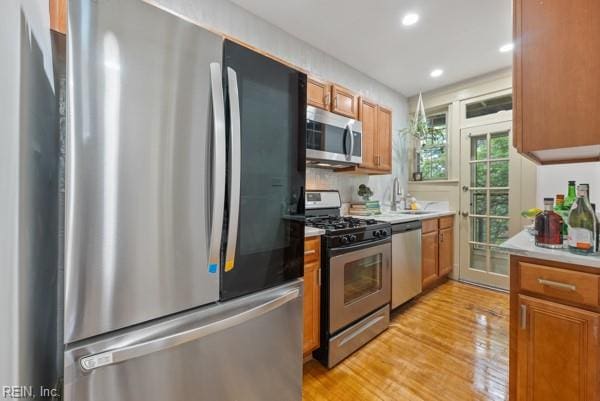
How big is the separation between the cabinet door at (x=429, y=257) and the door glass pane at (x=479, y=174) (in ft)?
3.03

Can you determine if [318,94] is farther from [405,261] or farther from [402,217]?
[405,261]

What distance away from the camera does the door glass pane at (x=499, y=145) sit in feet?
10.2

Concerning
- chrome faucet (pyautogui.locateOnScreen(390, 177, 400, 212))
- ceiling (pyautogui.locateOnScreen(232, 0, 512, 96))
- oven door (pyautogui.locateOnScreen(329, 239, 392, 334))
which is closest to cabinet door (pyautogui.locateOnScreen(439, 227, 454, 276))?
chrome faucet (pyautogui.locateOnScreen(390, 177, 400, 212))

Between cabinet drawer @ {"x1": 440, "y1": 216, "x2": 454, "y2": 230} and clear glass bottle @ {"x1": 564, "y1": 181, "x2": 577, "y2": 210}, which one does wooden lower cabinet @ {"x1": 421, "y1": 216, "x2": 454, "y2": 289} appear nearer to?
cabinet drawer @ {"x1": 440, "y1": 216, "x2": 454, "y2": 230}

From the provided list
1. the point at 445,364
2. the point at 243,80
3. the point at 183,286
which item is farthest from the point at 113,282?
the point at 445,364

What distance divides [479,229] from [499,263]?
1.47ft

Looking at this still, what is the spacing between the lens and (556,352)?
1.07 m

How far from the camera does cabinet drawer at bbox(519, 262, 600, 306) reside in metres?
1.01

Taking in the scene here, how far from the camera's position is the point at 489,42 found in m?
2.51

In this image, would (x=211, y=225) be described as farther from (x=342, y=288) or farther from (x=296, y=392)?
(x=342, y=288)

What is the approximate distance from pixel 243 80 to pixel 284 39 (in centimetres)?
165

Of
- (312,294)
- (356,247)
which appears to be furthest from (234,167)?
(356,247)

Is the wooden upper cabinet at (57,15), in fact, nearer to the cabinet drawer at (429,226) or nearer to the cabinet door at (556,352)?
the cabinet door at (556,352)

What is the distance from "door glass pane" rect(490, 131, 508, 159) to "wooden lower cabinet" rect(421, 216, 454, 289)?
924 millimetres
